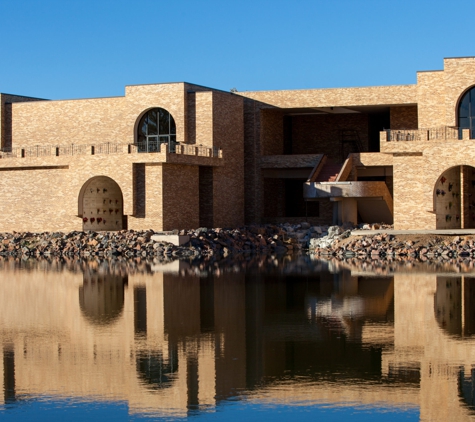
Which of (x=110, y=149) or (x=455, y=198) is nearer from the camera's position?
(x=455, y=198)

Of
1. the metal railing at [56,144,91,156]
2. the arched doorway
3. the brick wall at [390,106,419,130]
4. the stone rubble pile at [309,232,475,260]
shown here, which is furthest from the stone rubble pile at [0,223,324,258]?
the brick wall at [390,106,419,130]

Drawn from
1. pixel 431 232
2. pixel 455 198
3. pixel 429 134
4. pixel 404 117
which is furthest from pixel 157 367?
pixel 404 117

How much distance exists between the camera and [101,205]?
47594 millimetres

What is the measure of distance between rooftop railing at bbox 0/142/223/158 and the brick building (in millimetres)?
89

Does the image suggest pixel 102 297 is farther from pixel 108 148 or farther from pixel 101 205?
pixel 108 148

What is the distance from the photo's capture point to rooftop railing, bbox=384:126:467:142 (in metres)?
42.2

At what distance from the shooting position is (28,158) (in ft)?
153

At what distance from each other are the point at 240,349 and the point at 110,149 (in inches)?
1328


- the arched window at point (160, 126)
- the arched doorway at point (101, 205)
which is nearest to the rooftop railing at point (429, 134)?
the arched window at point (160, 126)

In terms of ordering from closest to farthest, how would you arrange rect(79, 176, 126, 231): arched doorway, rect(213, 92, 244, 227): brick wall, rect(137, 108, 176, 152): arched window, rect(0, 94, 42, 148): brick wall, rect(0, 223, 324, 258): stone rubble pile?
rect(0, 223, 324, 258): stone rubble pile → rect(79, 176, 126, 231): arched doorway → rect(137, 108, 176, 152): arched window → rect(213, 92, 244, 227): brick wall → rect(0, 94, 42, 148): brick wall

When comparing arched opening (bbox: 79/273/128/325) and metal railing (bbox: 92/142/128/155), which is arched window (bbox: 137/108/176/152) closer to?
metal railing (bbox: 92/142/128/155)

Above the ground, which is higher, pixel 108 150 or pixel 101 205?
pixel 108 150

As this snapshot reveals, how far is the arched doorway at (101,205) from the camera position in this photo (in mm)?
46406

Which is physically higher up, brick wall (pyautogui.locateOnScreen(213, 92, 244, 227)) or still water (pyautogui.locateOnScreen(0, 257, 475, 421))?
brick wall (pyautogui.locateOnScreen(213, 92, 244, 227))
